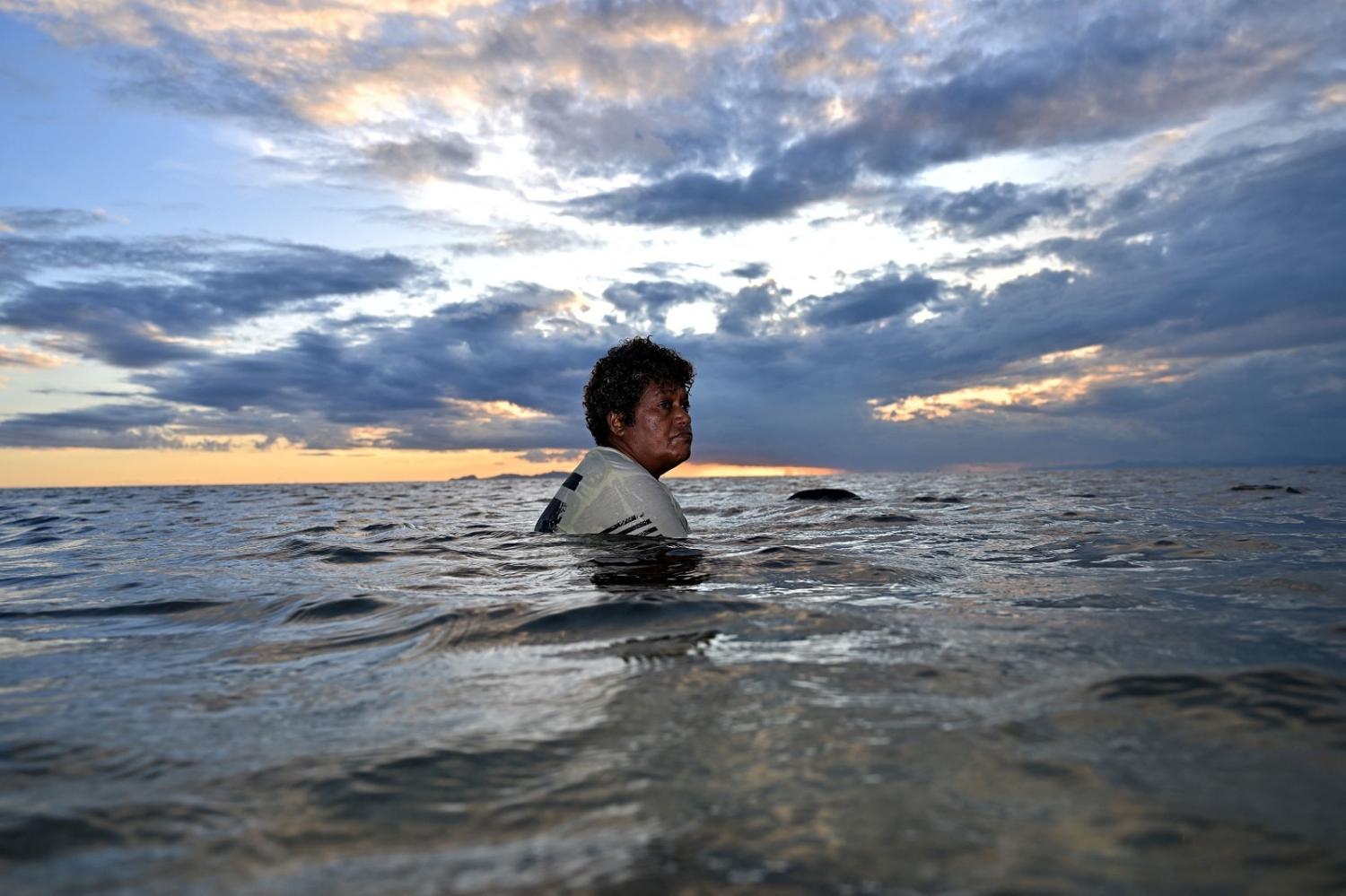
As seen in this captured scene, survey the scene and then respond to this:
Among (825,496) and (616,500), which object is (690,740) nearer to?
(616,500)

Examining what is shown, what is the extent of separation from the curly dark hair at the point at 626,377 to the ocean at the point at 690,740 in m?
2.47

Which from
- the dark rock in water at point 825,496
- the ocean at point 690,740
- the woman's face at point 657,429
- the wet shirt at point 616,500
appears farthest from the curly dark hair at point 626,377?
the dark rock in water at point 825,496

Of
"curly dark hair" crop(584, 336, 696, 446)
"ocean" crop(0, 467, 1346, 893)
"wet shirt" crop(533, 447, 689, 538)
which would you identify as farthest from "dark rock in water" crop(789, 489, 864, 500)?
"ocean" crop(0, 467, 1346, 893)

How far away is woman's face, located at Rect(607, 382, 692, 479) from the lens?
734cm

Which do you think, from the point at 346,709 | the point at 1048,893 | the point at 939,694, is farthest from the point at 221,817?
the point at 939,694

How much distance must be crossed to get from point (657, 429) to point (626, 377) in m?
0.56

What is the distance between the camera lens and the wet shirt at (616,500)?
21.6ft

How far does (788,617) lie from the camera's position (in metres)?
3.87

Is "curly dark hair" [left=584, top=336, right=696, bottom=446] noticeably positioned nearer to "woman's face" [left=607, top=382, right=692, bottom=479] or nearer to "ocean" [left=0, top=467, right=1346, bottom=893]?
"woman's face" [left=607, top=382, right=692, bottom=479]

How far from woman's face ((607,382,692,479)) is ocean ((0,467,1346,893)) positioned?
86.5 inches

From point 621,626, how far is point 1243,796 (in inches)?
98.3

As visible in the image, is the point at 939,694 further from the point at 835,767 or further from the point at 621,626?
the point at 621,626

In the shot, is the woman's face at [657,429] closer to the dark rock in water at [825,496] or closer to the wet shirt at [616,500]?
the wet shirt at [616,500]

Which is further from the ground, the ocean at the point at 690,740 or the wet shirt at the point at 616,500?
the wet shirt at the point at 616,500
